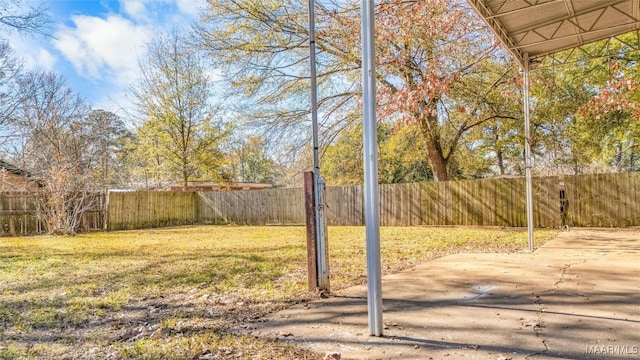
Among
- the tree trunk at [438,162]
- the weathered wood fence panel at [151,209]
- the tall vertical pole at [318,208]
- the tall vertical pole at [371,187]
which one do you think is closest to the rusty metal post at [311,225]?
the tall vertical pole at [318,208]

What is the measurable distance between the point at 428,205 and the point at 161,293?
9158 millimetres

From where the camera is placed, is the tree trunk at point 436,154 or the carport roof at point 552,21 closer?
the carport roof at point 552,21

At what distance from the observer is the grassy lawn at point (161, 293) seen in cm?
253

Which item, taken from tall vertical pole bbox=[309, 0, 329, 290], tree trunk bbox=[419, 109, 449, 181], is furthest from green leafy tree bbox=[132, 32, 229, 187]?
tall vertical pole bbox=[309, 0, 329, 290]

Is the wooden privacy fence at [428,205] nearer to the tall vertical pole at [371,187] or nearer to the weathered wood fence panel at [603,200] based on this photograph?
the weathered wood fence panel at [603,200]

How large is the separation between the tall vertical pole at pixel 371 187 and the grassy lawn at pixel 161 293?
19.7 inches

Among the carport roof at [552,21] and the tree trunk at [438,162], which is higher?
the carport roof at [552,21]

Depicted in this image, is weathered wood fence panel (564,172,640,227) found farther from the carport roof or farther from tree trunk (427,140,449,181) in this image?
the carport roof

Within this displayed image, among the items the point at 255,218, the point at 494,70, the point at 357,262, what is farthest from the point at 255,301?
the point at 255,218

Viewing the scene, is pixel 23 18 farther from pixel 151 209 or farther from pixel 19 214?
pixel 151 209

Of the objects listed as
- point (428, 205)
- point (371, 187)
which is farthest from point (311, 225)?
point (428, 205)

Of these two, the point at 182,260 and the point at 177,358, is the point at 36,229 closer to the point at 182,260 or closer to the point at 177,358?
the point at 182,260

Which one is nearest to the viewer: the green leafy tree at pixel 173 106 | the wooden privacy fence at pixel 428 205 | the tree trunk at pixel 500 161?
the wooden privacy fence at pixel 428 205

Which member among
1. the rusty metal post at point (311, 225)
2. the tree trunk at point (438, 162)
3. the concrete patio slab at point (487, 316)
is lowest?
the concrete patio slab at point (487, 316)
